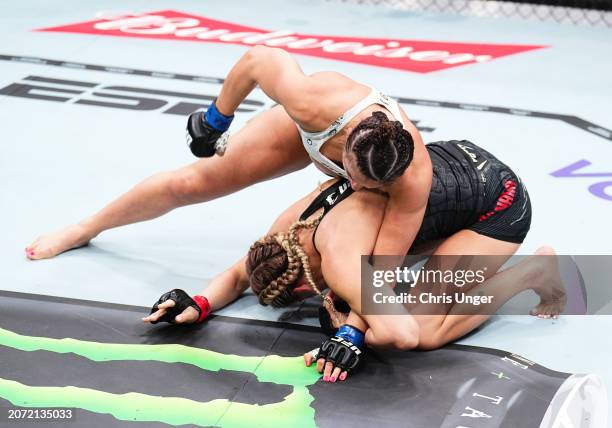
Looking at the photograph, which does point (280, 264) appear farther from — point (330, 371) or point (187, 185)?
point (187, 185)

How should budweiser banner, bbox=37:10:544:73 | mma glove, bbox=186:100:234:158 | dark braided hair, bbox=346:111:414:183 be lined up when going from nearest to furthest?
dark braided hair, bbox=346:111:414:183 < mma glove, bbox=186:100:234:158 < budweiser banner, bbox=37:10:544:73

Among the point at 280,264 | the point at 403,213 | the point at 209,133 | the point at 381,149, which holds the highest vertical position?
the point at 381,149

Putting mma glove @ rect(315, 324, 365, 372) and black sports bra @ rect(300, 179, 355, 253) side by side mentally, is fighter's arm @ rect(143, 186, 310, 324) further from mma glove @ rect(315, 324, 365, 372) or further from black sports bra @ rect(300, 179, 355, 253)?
mma glove @ rect(315, 324, 365, 372)

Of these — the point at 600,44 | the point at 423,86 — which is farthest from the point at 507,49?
the point at 423,86

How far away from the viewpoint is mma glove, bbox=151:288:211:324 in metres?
3.07

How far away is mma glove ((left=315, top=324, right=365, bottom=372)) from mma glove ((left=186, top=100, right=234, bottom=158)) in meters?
0.77

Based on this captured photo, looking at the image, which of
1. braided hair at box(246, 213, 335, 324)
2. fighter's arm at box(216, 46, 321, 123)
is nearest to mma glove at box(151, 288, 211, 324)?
braided hair at box(246, 213, 335, 324)

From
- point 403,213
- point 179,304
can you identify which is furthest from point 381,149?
point 179,304

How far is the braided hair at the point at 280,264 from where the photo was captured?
119 inches

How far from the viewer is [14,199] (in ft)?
13.3

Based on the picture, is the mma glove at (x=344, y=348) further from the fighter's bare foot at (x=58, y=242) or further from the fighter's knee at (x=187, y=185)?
the fighter's bare foot at (x=58, y=242)

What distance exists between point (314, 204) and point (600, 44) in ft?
13.9

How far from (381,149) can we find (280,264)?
0.60m

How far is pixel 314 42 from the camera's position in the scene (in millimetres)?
6547
